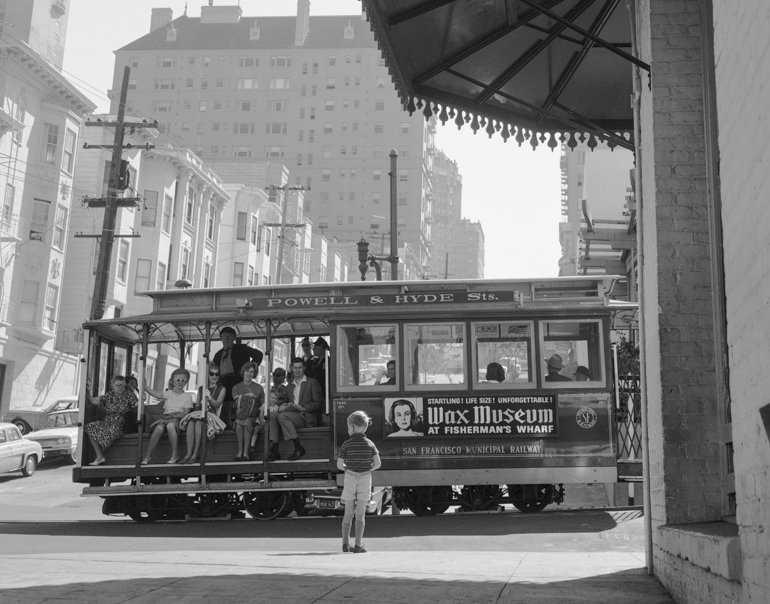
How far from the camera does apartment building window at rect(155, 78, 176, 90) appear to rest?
11412 centimetres

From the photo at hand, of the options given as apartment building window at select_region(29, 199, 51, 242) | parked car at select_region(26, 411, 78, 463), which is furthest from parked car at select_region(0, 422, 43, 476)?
apartment building window at select_region(29, 199, 51, 242)

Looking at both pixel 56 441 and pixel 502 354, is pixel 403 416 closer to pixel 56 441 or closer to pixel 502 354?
pixel 502 354

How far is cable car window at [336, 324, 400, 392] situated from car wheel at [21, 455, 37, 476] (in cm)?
1383

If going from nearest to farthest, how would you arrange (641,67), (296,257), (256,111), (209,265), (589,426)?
(641,67)
(589,426)
(209,265)
(296,257)
(256,111)

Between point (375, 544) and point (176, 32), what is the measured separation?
113910 mm

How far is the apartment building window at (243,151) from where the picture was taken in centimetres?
11325

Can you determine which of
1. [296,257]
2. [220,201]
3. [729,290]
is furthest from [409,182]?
[729,290]

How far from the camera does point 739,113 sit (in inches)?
186

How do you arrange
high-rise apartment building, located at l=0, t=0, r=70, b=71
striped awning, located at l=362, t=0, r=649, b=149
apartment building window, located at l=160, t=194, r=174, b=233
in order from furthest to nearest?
apartment building window, located at l=160, t=194, r=174, b=233, high-rise apartment building, located at l=0, t=0, r=70, b=71, striped awning, located at l=362, t=0, r=649, b=149

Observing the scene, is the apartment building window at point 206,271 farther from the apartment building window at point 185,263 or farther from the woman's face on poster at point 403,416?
the woman's face on poster at point 403,416

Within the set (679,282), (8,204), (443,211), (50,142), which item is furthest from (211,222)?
(443,211)

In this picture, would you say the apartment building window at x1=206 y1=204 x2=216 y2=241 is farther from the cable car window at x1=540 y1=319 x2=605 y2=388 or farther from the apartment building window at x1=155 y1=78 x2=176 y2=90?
the apartment building window at x1=155 y1=78 x2=176 y2=90

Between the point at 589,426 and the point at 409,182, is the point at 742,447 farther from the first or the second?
the point at 409,182

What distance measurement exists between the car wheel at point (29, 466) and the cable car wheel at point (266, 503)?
12308mm
